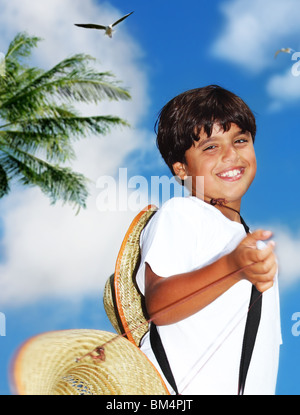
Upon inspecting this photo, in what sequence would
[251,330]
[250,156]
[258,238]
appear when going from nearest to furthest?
[258,238] < [251,330] < [250,156]

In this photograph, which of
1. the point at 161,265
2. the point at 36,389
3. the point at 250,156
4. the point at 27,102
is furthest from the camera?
the point at 27,102

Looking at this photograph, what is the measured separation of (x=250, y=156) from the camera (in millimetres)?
1792

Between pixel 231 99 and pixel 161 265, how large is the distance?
799 millimetres

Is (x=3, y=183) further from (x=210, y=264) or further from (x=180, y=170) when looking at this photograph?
(x=210, y=264)

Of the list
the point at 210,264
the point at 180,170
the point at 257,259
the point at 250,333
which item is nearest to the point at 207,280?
the point at 210,264

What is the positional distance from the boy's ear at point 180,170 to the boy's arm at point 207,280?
1.60 feet

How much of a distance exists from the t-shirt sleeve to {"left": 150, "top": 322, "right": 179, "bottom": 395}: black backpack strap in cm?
22

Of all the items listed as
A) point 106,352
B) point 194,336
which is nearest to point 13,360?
point 106,352

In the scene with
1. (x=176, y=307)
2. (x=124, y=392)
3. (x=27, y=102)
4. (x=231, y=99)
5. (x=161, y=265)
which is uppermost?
(x=27, y=102)

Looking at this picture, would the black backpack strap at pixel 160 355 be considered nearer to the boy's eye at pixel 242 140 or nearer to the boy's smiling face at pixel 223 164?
the boy's smiling face at pixel 223 164

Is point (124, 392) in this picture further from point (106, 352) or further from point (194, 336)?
point (194, 336)

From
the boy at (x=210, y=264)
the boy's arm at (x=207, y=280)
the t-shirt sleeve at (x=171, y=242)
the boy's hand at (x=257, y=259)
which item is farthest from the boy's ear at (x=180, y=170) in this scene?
the boy's hand at (x=257, y=259)

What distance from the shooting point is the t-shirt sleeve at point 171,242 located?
1.44 metres

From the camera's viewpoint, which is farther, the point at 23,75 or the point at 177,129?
the point at 23,75
